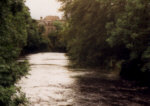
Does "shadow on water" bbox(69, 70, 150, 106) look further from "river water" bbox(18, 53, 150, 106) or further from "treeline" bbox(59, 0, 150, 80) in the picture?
"treeline" bbox(59, 0, 150, 80)

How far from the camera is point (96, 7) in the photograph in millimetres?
27875

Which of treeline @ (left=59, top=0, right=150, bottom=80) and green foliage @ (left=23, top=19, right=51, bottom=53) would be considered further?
green foliage @ (left=23, top=19, right=51, bottom=53)

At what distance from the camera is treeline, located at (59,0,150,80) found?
21.0m

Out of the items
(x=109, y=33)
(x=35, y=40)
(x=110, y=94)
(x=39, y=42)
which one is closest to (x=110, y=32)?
(x=109, y=33)

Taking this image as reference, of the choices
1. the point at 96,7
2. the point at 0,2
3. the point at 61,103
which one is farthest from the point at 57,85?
the point at 96,7

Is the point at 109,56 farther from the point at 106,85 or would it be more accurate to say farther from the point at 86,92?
the point at 86,92

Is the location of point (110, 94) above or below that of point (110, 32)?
below

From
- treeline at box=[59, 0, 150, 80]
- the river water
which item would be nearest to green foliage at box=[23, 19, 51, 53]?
treeline at box=[59, 0, 150, 80]

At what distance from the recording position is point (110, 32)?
2455 cm

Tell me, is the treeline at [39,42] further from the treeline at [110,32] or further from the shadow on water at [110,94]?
the shadow on water at [110,94]

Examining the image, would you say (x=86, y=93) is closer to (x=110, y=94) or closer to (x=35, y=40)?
(x=110, y=94)

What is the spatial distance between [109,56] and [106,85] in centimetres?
1048

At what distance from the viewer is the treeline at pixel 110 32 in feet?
68.9

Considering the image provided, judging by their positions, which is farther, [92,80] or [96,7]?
[96,7]
